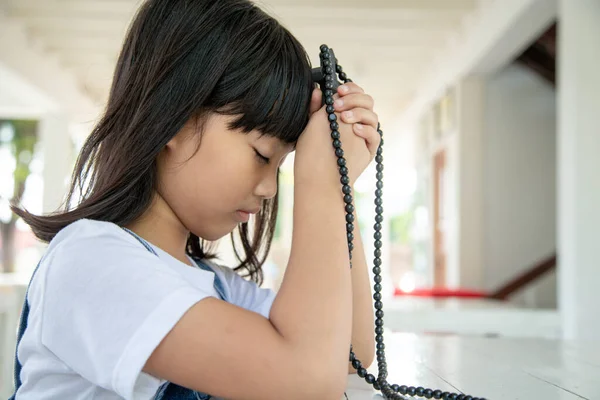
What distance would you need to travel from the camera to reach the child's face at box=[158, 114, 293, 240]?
2.72 feet

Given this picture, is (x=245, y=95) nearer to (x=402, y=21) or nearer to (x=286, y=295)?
(x=286, y=295)

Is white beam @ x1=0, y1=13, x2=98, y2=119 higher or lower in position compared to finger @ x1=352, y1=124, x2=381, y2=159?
higher

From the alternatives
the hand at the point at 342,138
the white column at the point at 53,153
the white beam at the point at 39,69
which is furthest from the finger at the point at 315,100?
the white column at the point at 53,153

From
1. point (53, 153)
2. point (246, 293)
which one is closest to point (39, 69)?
point (53, 153)

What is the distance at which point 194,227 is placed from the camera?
918 millimetres

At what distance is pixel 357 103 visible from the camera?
2.83 ft

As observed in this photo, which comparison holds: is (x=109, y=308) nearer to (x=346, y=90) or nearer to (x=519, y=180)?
(x=346, y=90)

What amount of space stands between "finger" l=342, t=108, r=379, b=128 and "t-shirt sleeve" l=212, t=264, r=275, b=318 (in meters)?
0.41

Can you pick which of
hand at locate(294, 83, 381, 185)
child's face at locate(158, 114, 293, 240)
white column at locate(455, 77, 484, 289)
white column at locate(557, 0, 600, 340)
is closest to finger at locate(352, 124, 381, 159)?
hand at locate(294, 83, 381, 185)

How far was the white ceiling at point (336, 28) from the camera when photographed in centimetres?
520

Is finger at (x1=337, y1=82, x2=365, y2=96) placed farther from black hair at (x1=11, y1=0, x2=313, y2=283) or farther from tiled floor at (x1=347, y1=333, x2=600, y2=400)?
tiled floor at (x1=347, y1=333, x2=600, y2=400)

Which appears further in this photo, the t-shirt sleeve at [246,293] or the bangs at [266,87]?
the t-shirt sleeve at [246,293]

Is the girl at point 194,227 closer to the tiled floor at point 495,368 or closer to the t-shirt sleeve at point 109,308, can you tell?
the t-shirt sleeve at point 109,308

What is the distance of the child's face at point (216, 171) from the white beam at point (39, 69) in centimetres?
503
